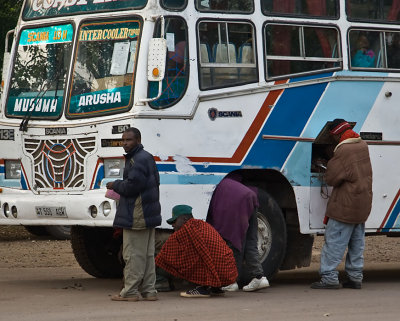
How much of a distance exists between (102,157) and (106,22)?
4.62 ft

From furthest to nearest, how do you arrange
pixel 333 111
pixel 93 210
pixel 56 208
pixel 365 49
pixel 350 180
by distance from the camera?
pixel 365 49
pixel 333 111
pixel 350 180
pixel 56 208
pixel 93 210

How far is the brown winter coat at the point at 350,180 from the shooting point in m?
11.0

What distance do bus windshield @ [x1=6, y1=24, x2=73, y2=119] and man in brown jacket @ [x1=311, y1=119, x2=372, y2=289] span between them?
9.57 feet

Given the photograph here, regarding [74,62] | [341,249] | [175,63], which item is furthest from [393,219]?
[74,62]

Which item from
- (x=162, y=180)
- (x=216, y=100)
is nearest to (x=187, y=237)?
(x=162, y=180)

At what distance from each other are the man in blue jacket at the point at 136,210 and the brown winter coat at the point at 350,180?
7.04 feet

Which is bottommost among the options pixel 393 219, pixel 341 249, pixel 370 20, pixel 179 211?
pixel 341 249

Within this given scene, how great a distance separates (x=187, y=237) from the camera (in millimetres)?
10156

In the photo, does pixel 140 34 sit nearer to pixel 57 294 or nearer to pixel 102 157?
pixel 102 157

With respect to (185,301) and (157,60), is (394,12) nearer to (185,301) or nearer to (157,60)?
(157,60)

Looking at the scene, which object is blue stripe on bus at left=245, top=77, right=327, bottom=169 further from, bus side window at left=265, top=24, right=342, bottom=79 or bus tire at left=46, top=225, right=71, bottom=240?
bus tire at left=46, top=225, right=71, bottom=240

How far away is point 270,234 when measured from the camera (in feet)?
37.0

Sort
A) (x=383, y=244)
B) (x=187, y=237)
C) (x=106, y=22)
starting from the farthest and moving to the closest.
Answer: (x=383, y=244) → (x=106, y=22) → (x=187, y=237)

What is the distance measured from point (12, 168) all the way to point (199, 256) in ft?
7.92
